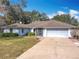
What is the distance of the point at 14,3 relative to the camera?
50.6 m

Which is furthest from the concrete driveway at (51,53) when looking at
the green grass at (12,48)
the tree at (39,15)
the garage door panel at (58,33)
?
the tree at (39,15)

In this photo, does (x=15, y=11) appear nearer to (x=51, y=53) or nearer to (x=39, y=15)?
(x=39, y=15)

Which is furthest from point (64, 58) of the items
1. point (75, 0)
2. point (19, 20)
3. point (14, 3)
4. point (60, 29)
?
point (19, 20)

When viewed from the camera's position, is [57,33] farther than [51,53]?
Yes

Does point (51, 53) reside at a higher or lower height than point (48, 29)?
lower

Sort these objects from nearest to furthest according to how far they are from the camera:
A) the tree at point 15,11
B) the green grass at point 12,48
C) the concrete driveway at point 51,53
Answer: the concrete driveway at point 51,53, the green grass at point 12,48, the tree at point 15,11

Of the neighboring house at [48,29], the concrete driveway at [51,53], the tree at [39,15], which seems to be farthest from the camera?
the tree at [39,15]

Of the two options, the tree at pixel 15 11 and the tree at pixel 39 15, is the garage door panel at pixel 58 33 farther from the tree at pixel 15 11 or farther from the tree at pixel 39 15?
the tree at pixel 39 15

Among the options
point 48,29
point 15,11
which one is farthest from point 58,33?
point 15,11

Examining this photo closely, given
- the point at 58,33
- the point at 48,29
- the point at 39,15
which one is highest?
the point at 39,15

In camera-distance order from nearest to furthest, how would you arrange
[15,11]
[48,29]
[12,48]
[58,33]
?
[12,48], [58,33], [48,29], [15,11]

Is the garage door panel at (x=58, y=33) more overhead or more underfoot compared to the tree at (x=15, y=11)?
more underfoot

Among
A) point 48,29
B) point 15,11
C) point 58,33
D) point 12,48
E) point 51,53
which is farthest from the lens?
A: point 15,11

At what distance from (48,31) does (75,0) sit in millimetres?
10265
